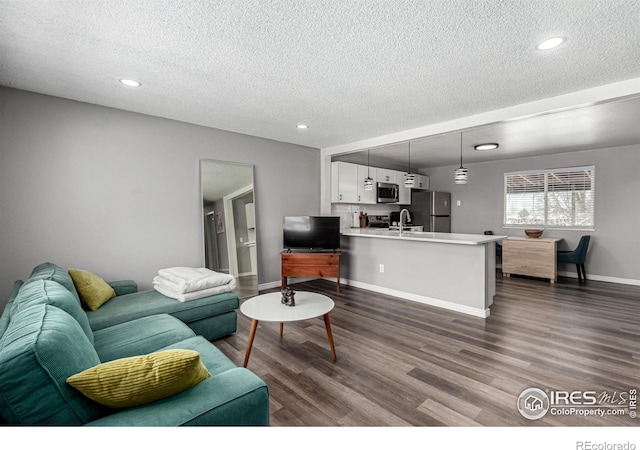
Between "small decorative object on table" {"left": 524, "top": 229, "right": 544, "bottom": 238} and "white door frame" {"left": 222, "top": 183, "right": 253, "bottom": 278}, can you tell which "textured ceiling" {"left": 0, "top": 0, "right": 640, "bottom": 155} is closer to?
A: "white door frame" {"left": 222, "top": 183, "right": 253, "bottom": 278}

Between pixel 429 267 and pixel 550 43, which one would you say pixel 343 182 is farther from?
pixel 550 43

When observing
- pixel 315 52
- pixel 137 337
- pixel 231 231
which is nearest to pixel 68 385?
pixel 137 337

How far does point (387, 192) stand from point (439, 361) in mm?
4347

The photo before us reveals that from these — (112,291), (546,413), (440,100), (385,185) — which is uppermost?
(440,100)

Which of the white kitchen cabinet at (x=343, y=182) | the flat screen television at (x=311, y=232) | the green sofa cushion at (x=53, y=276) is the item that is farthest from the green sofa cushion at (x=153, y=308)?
the white kitchen cabinet at (x=343, y=182)

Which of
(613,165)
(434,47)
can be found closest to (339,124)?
(434,47)

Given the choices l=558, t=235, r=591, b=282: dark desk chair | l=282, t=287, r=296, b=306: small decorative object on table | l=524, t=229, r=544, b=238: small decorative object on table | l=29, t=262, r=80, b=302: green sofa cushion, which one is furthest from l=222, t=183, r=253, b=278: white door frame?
l=558, t=235, r=591, b=282: dark desk chair

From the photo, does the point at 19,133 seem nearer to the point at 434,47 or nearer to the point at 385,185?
the point at 434,47

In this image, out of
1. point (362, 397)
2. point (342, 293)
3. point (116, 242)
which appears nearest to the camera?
point (362, 397)

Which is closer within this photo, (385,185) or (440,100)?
(440,100)

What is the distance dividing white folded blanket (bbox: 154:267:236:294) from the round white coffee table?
53cm

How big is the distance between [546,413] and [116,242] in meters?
4.08
